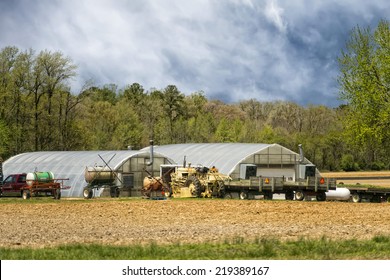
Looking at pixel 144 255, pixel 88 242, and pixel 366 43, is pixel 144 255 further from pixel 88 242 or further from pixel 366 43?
pixel 366 43

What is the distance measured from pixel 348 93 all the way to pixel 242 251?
41293 millimetres

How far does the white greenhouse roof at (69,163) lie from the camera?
5597 centimetres

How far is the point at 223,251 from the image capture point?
16.5 meters

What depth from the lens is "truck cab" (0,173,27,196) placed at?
52.9 m

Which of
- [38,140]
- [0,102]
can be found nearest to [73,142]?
[38,140]

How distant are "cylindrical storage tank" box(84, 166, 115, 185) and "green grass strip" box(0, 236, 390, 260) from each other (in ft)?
115

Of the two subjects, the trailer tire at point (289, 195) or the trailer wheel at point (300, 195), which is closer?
the trailer wheel at point (300, 195)

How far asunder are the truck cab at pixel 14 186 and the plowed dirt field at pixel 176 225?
1877 cm

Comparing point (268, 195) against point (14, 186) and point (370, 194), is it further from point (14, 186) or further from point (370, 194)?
point (14, 186)

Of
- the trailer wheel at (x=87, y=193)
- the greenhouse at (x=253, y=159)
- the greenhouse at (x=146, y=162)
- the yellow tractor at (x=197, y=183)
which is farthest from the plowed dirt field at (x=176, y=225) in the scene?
the greenhouse at (x=253, y=159)

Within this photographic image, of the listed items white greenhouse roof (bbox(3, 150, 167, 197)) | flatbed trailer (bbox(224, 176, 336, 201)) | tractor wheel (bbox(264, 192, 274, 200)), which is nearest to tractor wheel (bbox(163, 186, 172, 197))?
flatbed trailer (bbox(224, 176, 336, 201))

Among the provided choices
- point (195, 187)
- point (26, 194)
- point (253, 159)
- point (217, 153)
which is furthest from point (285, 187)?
point (26, 194)

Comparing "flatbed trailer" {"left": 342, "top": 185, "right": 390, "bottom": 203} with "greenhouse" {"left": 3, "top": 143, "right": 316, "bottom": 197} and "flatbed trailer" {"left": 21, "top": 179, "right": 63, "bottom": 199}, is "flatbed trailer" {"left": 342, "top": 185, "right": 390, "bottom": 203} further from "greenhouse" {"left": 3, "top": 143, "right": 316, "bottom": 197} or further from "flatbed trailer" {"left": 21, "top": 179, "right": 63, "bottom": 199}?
"flatbed trailer" {"left": 21, "top": 179, "right": 63, "bottom": 199}

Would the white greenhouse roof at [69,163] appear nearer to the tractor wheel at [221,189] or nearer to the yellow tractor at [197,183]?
the yellow tractor at [197,183]
